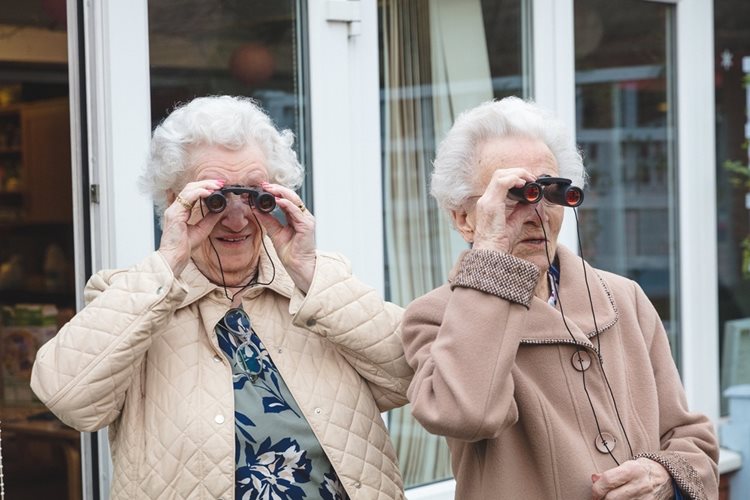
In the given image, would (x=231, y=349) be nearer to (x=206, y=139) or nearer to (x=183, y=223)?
(x=183, y=223)

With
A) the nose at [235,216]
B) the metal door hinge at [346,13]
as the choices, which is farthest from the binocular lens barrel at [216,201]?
the metal door hinge at [346,13]

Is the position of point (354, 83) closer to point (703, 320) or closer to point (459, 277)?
point (459, 277)

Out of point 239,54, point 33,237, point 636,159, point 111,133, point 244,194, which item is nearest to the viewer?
point 244,194

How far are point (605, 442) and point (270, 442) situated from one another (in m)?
0.65

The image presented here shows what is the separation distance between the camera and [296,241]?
89.7 inches

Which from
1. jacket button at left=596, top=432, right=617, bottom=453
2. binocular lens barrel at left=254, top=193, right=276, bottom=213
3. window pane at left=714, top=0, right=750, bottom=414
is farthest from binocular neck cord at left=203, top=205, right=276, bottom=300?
window pane at left=714, top=0, right=750, bottom=414

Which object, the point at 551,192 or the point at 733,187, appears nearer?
the point at 551,192

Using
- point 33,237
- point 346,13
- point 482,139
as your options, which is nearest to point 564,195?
point 482,139

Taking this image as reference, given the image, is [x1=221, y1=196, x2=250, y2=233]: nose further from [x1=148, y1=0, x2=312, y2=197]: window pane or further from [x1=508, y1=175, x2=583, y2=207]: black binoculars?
[x1=148, y1=0, x2=312, y2=197]: window pane

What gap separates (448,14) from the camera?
3742 mm

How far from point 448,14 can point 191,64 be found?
103 cm

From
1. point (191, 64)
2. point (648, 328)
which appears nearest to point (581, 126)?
point (191, 64)

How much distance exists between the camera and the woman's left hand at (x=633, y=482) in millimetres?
2057

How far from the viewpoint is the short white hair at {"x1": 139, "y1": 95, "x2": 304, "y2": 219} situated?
2.28m
